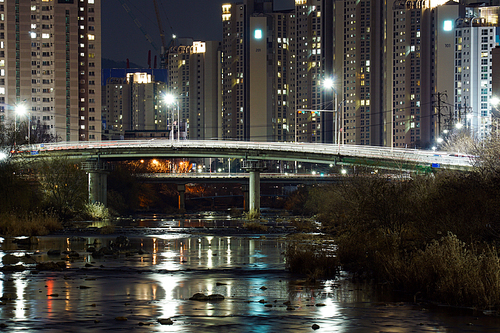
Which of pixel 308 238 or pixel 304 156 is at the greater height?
pixel 304 156

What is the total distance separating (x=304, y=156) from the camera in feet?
297

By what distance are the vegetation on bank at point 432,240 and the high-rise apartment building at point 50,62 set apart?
547 feet

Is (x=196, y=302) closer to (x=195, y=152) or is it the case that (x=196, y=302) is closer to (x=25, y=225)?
(x=25, y=225)

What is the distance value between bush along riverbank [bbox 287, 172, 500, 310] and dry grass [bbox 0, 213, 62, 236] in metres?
27.8

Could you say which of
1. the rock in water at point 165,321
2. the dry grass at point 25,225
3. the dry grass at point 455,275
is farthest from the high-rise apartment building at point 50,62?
the rock in water at point 165,321

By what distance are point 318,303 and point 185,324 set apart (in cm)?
564

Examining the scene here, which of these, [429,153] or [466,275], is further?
[429,153]

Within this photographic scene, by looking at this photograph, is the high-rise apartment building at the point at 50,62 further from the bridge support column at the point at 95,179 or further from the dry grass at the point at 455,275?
the dry grass at the point at 455,275

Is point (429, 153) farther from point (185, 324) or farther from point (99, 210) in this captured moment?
point (185, 324)

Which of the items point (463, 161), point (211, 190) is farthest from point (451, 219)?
point (211, 190)

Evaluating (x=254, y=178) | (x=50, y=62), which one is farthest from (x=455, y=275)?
(x=50, y=62)

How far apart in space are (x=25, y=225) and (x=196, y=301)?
3537 cm

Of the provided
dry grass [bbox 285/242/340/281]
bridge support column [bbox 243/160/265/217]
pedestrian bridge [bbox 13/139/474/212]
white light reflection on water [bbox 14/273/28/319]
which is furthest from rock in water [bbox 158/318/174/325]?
bridge support column [bbox 243/160/265/217]

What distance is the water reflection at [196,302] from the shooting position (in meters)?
19.5
